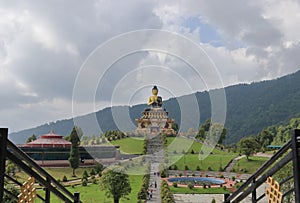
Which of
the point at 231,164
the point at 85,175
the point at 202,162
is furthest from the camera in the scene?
the point at 231,164

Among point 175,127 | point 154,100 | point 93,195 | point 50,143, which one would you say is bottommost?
point 93,195

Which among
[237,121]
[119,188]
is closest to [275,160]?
[119,188]

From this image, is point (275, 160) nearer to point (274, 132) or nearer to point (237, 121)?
point (274, 132)

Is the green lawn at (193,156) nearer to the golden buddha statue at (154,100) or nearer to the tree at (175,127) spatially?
the tree at (175,127)

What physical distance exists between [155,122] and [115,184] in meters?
5.34

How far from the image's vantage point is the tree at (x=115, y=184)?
32.8ft

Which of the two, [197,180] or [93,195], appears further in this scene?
[197,180]

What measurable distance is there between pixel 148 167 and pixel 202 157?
16.3 ft

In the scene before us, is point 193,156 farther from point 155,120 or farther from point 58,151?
point 58,151

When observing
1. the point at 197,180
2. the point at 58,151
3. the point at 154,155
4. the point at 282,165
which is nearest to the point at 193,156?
the point at 197,180

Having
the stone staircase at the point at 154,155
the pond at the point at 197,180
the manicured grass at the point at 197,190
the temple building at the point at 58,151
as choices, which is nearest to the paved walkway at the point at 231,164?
the pond at the point at 197,180

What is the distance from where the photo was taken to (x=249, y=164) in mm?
17766

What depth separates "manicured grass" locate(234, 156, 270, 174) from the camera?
1716 cm

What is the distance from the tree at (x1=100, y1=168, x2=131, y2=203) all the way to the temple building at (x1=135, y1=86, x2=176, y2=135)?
12.8 ft
